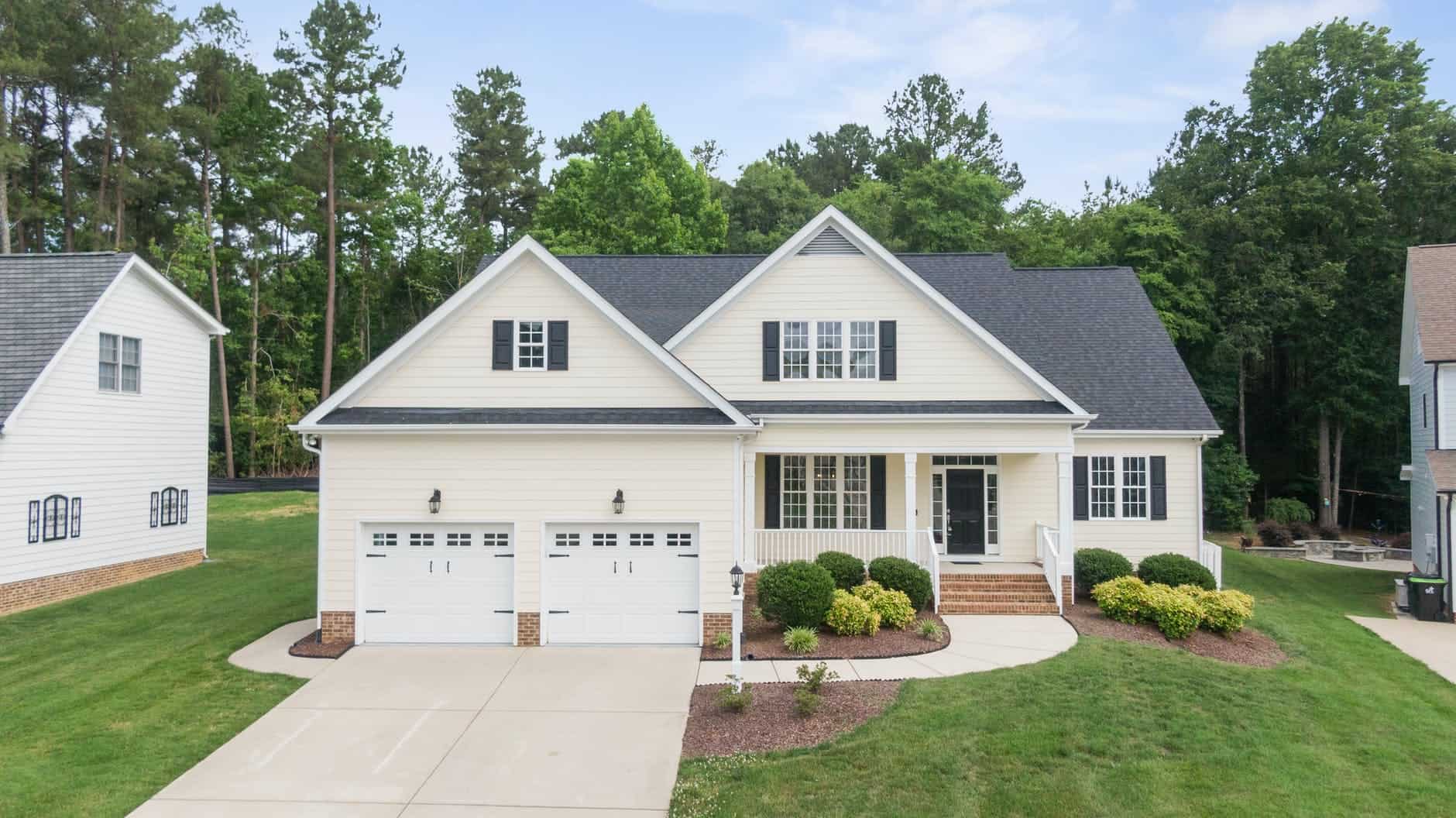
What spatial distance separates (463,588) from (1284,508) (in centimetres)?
3081

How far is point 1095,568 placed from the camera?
55.1 feet

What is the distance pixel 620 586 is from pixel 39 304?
14.7m

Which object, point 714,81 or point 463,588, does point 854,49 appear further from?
point 463,588

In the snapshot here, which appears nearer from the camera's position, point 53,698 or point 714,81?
point 53,698

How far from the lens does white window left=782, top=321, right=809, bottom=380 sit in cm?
1739

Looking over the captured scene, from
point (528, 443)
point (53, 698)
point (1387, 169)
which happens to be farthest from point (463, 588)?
point (1387, 169)

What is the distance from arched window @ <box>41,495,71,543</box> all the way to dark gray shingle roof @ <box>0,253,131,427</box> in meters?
2.01

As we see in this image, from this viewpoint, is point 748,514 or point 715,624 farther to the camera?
point 748,514

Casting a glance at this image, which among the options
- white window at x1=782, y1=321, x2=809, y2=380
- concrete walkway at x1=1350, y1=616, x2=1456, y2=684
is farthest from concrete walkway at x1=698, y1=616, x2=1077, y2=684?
white window at x1=782, y1=321, x2=809, y2=380

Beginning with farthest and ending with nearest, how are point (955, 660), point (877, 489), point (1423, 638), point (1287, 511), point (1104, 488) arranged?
point (1287, 511) < point (1104, 488) < point (877, 489) < point (1423, 638) < point (955, 660)

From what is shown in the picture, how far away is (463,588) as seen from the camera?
45.7 feet

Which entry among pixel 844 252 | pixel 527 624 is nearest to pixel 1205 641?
pixel 844 252

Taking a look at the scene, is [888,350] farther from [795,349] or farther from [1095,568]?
[1095,568]

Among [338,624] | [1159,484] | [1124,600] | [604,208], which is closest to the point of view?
[338,624]
